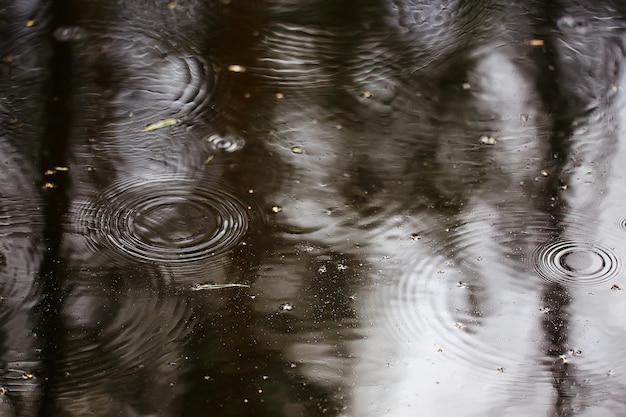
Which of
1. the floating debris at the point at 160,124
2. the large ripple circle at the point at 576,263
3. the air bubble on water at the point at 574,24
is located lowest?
the floating debris at the point at 160,124

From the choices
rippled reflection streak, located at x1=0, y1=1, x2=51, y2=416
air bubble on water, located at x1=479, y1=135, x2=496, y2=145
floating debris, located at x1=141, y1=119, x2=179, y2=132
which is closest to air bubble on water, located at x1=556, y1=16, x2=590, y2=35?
air bubble on water, located at x1=479, y1=135, x2=496, y2=145

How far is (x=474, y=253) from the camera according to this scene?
2256mm

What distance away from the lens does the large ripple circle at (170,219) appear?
7.34 ft

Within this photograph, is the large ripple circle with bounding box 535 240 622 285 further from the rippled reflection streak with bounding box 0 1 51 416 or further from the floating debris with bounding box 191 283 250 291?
the rippled reflection streak with bounding box 0 1 51 416

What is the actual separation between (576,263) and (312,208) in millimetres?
735

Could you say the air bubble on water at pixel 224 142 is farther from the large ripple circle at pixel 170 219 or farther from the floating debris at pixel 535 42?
the floating debris at pixel 535 42

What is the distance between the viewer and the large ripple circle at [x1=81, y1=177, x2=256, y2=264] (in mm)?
2238

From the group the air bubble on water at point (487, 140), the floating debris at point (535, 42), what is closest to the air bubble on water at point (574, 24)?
the floating debris at point (535, 42)

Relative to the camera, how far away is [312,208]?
2.37 meters

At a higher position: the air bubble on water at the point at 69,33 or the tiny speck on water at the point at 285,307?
the air bubble on water at the point at 69,33

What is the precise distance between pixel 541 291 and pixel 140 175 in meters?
1.19

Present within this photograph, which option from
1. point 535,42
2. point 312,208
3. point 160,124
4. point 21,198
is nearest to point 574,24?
point 535,42

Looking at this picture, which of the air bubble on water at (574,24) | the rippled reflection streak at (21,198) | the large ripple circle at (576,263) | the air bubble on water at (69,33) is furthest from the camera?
the air bubble on water at (574,24)

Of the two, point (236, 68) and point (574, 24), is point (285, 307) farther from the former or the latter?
point (574, 24)
